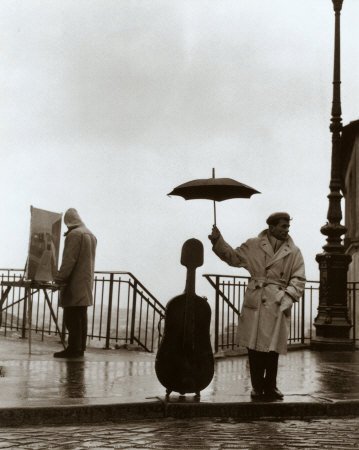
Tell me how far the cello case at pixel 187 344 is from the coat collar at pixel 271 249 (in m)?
0.75

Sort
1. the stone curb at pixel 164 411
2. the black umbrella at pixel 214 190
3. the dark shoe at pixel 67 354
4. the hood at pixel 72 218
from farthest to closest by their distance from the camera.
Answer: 1. the hood at pixel 72 218
2. the dark shoe at pixel 67 354
3. the black umbrella at pixel 214 190
4. the stone curb at pixel 164 411

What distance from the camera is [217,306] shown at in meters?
11.9

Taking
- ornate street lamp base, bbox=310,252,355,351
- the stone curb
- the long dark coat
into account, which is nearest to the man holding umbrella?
the stone curb

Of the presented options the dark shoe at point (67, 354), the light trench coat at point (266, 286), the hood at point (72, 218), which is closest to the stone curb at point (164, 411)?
the light trench coat at point (266, 286)

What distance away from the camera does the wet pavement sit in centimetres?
630

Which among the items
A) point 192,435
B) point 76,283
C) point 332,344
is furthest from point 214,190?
point 332,344

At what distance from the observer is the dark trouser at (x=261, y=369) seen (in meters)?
7.27

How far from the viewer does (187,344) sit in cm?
711

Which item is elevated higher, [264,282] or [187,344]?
[264,282]

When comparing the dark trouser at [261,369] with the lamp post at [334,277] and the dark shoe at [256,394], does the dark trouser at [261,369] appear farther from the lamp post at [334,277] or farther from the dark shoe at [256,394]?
the lamp post at [334,277]

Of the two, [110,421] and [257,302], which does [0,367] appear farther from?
[257,302]

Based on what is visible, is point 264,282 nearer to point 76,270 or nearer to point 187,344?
point 187,344

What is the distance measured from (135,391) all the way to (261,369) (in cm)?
129

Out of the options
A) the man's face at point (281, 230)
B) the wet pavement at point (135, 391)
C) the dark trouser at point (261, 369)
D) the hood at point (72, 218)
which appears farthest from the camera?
the hood at point (72, 218)
